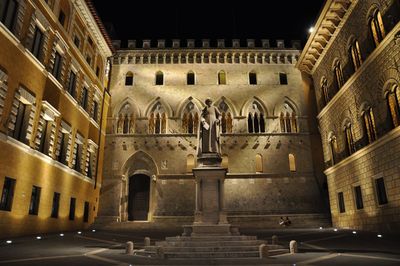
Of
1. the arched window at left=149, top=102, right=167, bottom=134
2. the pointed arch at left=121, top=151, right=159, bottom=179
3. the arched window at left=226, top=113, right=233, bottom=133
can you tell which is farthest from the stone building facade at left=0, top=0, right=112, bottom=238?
the arched window at left=226, top=113, right=233, bottom=133

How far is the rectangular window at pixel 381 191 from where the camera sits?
15906mm

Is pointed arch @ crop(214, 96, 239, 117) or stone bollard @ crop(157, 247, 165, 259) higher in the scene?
pointed arch @ crop(214, 96, 239, 117)

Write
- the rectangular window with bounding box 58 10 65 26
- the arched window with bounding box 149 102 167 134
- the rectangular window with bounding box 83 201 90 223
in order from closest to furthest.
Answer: the rectangular window with bounding box 58 10 65 26, the rectangular window with bounding box 83 201 90 223, the arched window with bounding box 149 102 167 134

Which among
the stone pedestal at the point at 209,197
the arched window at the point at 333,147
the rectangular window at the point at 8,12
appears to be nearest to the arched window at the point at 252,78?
the arched window at the point at 333,147

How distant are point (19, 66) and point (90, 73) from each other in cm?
933

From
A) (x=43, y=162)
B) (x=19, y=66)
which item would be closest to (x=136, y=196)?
(x=43, y=162)

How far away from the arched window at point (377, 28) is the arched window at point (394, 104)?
8.85 ft

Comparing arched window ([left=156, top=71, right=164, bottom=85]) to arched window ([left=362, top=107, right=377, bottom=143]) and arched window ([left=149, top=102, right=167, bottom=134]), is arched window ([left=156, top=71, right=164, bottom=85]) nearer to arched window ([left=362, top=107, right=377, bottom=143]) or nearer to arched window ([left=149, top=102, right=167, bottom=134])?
arched window ([left=149, top=102, right=167, bottom=134])

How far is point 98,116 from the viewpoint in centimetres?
2556

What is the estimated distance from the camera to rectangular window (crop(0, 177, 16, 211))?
13.8 meters

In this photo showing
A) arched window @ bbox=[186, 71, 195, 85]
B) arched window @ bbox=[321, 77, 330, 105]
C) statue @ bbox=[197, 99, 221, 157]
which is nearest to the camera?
statue @ bbox=[197, 99, 221, 157]

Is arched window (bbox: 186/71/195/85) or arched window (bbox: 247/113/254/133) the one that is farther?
arched window (bbox: 186/71/195/85)

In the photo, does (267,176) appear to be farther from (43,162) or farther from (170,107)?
(43,162)

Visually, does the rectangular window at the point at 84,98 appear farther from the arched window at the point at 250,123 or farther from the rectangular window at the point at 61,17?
the arched window at the point at 250,123
